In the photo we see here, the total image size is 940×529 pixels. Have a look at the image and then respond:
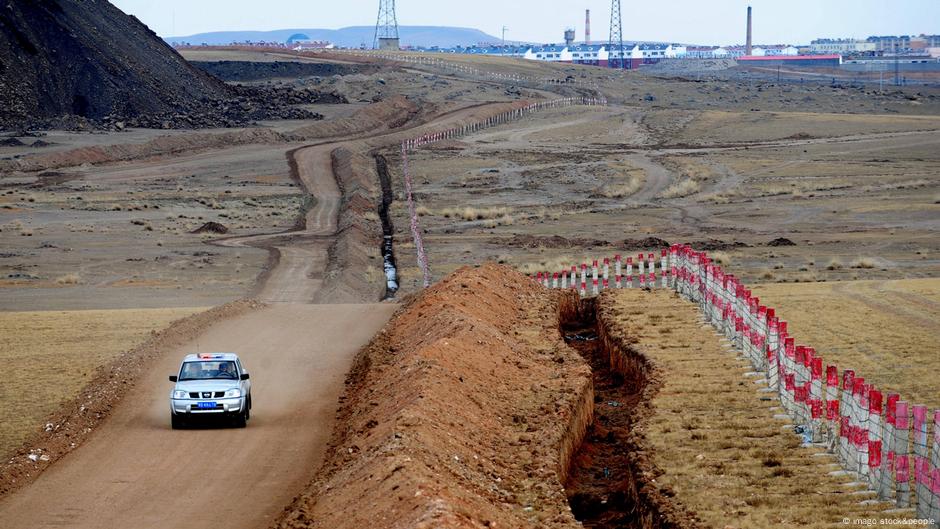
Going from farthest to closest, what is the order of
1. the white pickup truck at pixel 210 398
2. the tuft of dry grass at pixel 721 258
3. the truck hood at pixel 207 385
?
the tuft of dry grass at pixel 721 258, the truck hood at pixel 207 385, the white pickup truck at pixel 210 398

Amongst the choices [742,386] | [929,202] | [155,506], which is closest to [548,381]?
[742,386]

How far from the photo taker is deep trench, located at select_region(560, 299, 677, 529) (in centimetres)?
1833

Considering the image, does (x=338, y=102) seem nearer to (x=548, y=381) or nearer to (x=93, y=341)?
(x=93, y=341)

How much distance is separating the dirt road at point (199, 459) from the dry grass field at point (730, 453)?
535cm

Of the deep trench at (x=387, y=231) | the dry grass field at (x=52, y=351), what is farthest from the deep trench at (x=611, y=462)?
the deep trench at (x=387, y=231)

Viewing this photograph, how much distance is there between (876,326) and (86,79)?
8540 centimetres

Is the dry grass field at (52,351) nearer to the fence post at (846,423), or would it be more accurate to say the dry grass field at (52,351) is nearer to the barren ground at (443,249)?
the barren ground at (443,249)

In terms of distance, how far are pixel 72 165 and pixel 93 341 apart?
55082 millimetres

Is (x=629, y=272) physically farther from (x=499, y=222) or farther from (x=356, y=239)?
(x=499, y=222)

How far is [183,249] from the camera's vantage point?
5588 cm

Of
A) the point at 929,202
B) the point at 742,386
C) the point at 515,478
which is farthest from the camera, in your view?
the point at 929,202

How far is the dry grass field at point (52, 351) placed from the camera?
2469cm

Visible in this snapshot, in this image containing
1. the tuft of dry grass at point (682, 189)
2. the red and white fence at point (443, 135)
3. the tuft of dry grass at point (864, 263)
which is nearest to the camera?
the tuft of dry grass at point (864, 263)

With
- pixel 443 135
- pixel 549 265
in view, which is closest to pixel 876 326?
pixel 549 265
